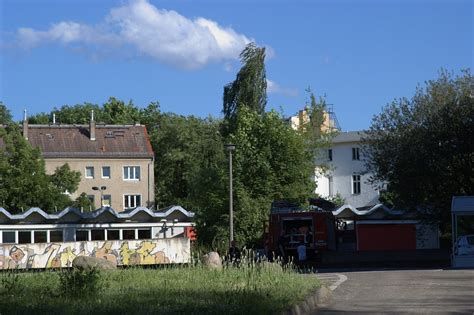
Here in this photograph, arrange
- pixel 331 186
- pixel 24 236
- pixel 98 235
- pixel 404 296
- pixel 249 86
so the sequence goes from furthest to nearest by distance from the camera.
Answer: pixel 331 186, pixel 249 86, pixel 98 235, pixel 24 236, pixel 404 296

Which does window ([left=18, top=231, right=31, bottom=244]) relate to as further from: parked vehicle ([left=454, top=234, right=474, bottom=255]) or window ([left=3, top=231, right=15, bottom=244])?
parked vehicle ([left=454, top=234, right=474, bottom=255])

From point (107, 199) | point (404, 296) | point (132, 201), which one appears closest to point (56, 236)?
point (107, 199)

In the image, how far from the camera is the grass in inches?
533

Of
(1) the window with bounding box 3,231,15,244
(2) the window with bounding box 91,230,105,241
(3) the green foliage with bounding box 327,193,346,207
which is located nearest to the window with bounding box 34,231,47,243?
(1) the window with bounding box 3,231,15,244

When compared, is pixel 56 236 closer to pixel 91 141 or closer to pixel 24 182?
pixel 24 182

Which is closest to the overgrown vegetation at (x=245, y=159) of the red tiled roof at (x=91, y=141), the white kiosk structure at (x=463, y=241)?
the red tiled roof at (x=91, y=141)

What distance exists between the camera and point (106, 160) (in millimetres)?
89188

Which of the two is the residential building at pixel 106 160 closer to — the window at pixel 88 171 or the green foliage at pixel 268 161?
the window at pixel 88 171

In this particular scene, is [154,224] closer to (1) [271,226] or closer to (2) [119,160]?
(1) [271,226]

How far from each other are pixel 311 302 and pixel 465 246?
69.3 ft

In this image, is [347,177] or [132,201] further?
[347,177]

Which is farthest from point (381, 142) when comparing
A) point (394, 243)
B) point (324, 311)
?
point (324, 311)

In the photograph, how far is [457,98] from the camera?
42250 millimetres

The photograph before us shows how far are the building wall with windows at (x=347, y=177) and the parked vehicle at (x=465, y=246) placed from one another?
50012mm
